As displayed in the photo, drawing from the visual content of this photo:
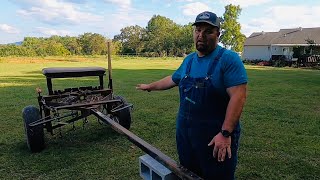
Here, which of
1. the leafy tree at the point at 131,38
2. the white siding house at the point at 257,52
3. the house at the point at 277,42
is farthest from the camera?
the leafy tree at the point at 131,38

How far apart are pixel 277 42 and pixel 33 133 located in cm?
5376

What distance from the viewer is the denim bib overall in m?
2.71

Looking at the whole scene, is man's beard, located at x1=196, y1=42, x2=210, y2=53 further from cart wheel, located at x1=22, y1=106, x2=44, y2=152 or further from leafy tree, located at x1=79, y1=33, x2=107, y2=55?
leafy tree, located at x1=79, y1=33, x2=107, y2=55

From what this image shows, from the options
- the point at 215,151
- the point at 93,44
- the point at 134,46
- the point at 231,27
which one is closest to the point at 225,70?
the point at 215,151

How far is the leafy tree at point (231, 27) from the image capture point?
233ft

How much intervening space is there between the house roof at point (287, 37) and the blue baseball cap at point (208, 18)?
51.3 m

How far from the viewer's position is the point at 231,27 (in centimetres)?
7206

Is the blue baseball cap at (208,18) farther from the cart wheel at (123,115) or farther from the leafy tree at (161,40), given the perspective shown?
the leafy tree at (161,40)

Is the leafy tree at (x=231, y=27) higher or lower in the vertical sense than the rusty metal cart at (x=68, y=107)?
higher

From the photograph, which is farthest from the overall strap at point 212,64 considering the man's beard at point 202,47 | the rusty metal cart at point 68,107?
the rusty metal cart at point 68,107

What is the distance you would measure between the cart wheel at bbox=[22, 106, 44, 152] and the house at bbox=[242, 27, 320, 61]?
4687 cm

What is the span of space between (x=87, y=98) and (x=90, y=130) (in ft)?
3.65

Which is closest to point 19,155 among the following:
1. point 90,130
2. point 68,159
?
point 68,159

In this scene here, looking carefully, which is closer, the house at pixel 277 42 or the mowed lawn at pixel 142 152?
the mowed lawn at pixel 142 152
